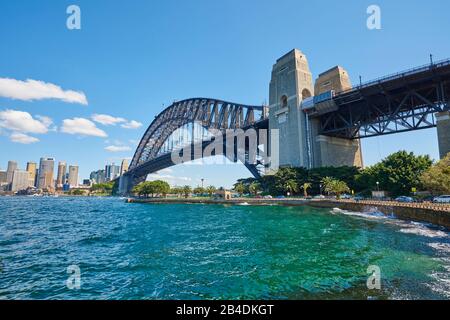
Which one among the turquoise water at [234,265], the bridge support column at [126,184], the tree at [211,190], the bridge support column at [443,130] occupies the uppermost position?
the bridge support column at [443,130]

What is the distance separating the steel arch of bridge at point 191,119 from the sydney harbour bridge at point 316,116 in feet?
1.31

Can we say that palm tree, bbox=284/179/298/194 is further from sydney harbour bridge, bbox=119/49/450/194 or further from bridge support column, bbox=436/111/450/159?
bridge support column, bbox=436/111/450/159

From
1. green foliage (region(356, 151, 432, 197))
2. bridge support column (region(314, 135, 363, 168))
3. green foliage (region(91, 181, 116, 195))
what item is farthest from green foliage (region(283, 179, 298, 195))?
green foliage (region(91, 181, 116, 195))

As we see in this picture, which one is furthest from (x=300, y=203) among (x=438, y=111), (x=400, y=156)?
(x=438, y=111)

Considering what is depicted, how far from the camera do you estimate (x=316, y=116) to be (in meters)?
58.7

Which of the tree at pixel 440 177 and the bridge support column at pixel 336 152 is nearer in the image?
the tree at pixel 440 177

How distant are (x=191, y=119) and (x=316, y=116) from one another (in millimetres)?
56865

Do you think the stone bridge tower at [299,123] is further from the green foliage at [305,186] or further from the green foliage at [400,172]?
the green foliage at [400,172]

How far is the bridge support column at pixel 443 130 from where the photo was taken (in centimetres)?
3750

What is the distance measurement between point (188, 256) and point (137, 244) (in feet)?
16.9

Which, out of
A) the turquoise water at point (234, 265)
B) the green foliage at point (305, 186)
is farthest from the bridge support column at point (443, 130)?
the turquoise water at point (234, 265)

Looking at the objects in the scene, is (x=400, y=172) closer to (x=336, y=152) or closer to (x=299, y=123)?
(x=336, y=152)
